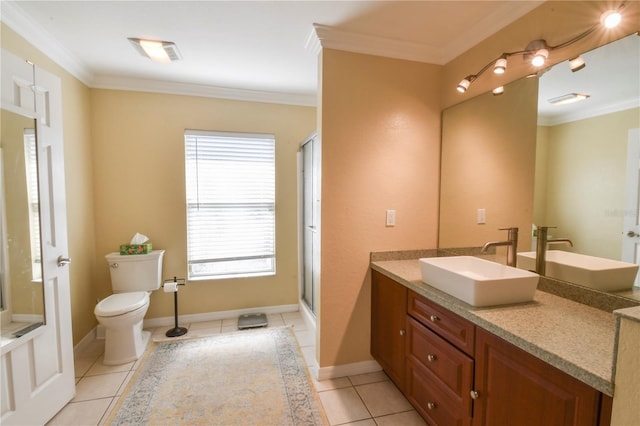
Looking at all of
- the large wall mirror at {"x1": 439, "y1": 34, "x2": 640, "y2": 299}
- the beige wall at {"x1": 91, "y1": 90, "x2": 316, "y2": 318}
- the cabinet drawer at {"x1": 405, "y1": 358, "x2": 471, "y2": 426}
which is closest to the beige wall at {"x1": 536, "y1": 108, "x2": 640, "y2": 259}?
the large wall mirror at {"x1": 439, "y1": 34, "x2": 640, "y2": 299}

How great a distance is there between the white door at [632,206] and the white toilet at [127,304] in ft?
10.3

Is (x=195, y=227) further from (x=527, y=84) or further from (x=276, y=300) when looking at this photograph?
(x=527, y=84)

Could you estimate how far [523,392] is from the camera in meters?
1.02

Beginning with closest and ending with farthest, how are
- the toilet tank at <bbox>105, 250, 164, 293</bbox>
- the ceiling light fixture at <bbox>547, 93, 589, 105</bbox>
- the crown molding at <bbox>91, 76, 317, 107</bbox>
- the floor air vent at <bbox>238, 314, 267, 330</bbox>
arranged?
the ceiling light fixture at <bbox>547, 93, 589, 105</bbox> → the toilet tank at <bbox>105, 250, 164, 293</bbox> → the crown molding at <bbox>91, 76, 317, 107</bbox> → the floor air vent at <bbox>238, 314, 267, 330</bbox>

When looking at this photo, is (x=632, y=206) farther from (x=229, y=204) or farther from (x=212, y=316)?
(x=212, y=316)

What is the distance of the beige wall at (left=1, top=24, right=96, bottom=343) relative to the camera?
2.29m

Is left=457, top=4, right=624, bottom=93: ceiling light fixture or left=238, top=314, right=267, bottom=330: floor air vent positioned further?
left=238, top=314, right=267, bottom=330: floor air vent

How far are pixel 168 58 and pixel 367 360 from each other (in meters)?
2.93

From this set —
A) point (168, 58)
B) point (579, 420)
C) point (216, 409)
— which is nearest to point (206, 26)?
point (168, 58)

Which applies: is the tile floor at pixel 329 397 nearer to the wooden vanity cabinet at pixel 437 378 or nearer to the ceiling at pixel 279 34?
the wooden vanity cabinet at pixel 437 378

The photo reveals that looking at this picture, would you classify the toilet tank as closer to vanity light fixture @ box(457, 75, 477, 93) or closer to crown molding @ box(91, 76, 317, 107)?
crown molding @ box(91, 76, 317, 107)

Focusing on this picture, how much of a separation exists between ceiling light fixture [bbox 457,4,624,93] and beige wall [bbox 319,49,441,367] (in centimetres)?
47

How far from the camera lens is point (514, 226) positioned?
1697mm

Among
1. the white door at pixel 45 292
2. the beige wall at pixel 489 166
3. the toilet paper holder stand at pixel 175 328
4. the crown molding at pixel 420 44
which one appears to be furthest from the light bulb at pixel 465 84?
the toilet paper holder stand at pixel 175 328
